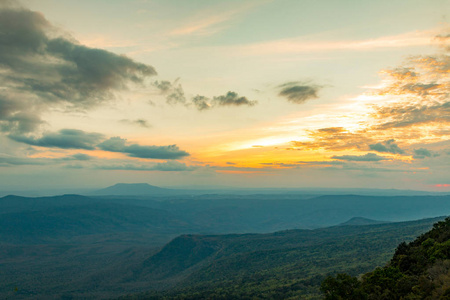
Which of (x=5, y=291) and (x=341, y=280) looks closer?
(x=341, y=280)

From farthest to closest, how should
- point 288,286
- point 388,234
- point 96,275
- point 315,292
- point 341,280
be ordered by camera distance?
point 96,275 < point 388,234 < point 288,286 < point 315,292 < point 341,280

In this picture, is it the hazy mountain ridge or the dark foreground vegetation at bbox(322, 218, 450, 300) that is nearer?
the dark foreground vegetation at bbox(322, 218, 450, 300)

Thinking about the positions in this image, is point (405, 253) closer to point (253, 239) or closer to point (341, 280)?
point (341, 280)

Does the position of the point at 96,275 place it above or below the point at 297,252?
below

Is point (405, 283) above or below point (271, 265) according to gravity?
above

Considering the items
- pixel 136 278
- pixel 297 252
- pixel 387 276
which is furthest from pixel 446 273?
pixel 136 278

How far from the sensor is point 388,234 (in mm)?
135375

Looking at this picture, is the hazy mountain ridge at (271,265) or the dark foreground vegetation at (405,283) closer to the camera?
the dark foreground vegetation at (405,283)

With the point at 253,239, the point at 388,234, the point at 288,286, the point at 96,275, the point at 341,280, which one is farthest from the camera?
the point at 253,239

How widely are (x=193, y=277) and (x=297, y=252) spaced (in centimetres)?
5089

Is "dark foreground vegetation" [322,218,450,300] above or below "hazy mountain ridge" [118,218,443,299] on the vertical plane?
above

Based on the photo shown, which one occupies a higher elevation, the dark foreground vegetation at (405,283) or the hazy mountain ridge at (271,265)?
the dark foreground vegetation at (405,283)

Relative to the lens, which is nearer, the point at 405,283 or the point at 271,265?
the point at 405,283

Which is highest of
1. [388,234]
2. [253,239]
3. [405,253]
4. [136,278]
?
[405,253]
